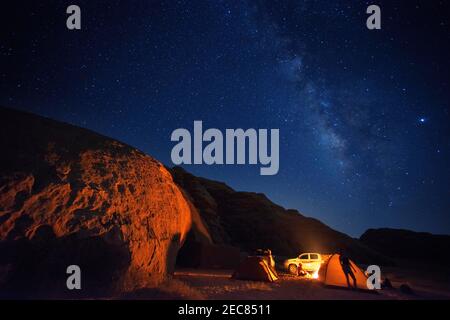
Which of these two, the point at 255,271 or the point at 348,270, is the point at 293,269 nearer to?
the point at 255,271

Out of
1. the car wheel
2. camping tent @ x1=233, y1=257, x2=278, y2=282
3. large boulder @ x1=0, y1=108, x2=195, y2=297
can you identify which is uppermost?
large boulder @ x1=0, y1=108, x2=195, y2=297

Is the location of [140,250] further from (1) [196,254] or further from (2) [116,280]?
(1) [196,254]

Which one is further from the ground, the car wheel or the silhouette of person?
the silhouette of person

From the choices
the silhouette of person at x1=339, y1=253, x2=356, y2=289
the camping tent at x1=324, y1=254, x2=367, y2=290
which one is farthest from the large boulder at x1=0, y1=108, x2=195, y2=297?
the silhouette of person at x1=339, y1=253, x2=356, y2=289

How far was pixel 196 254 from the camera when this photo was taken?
21.9 meters

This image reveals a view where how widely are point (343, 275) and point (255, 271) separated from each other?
3875 mm

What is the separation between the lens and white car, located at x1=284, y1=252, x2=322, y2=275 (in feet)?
64.9

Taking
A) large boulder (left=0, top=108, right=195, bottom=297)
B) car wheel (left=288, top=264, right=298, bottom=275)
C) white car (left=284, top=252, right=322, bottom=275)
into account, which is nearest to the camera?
large boulder (left=0, top=108, right=195, bottom=297)

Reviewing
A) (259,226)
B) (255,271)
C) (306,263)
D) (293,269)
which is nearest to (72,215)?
(255,271)

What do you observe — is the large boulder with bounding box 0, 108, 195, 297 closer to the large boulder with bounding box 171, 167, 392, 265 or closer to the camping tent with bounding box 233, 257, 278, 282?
the camping tent with bounding box 233, 257, 278, 282

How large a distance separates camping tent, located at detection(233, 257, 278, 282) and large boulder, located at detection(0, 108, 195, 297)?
3951 millimetres

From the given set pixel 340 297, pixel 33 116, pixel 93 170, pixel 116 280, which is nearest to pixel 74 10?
pixel 33 116

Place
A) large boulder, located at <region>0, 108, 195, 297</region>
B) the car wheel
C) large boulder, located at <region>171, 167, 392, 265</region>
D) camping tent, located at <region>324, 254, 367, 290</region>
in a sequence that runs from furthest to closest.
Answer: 1. large boulder, located at <region>171, 167, 392, 265</region>
2. the car wheel
3. camping tent, located at <region>324, 254, 367, 290</region>
4. large boulder, located at <region>0, 108, 195, 297</region>

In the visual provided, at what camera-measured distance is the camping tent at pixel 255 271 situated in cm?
1449
